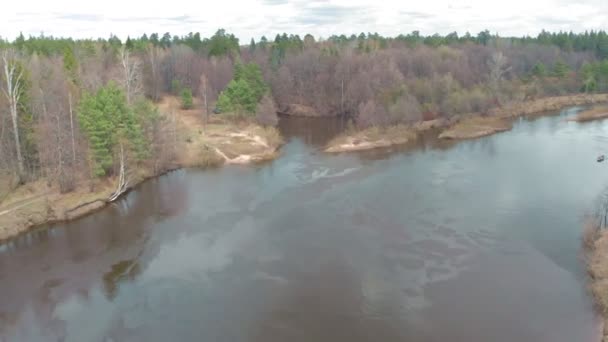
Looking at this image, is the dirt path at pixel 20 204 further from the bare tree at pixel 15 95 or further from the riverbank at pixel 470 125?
the riverbank at pixel 470 125

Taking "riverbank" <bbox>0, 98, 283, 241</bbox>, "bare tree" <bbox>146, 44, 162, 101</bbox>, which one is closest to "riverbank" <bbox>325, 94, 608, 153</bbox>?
"riverbank" <bbox>0, 98, 283, 241</bbox>

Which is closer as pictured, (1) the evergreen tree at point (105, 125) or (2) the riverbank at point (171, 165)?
(2) the riverbank at point (171, 165)

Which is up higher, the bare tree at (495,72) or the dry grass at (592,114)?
the bare tree at (495,72)

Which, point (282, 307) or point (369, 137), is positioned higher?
point (369, 137)

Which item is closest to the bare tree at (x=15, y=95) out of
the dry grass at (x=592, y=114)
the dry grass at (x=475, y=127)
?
the dry grass at (x=475, y=127)

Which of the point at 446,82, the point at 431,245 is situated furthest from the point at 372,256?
the point at 446,82

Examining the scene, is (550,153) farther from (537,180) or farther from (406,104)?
(406,104)

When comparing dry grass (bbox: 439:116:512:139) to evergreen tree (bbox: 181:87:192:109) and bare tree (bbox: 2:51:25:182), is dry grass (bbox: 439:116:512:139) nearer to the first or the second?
evergreen tree (bbox: 181:87:192:109)
